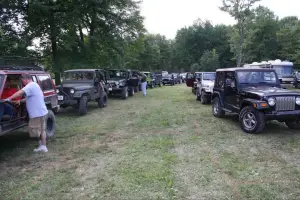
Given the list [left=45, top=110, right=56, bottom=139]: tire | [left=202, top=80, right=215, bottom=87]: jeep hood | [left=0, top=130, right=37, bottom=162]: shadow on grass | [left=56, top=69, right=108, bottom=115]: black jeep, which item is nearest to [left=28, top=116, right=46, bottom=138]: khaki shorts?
[left=0, top=130, right=37, bottom=162]: shadow on grass

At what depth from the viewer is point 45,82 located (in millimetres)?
7203

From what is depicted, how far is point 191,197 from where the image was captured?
11.6 feet

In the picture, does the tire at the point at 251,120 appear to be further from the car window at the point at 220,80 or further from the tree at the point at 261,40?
the tree at the point at 261,40

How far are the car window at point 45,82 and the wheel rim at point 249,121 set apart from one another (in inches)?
222

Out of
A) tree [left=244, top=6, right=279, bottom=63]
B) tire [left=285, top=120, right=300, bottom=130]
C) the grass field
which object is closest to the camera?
the grass field

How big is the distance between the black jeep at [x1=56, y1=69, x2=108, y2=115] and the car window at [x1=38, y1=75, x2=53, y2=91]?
2.36 metres

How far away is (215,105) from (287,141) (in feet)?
11.9

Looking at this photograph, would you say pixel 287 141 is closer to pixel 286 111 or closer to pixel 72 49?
pixel 286 111

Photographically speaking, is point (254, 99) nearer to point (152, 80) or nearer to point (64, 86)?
point (64, 86)

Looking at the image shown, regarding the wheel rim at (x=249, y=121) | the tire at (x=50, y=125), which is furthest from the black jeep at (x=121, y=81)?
the wheel rim at (x=249, y=121)

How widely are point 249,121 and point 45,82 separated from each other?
581 centimetres

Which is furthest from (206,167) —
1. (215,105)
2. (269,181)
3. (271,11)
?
(271,11)

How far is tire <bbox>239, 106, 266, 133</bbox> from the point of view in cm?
656

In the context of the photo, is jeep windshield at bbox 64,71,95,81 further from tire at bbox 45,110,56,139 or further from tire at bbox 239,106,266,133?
tire at bbox 239,106,266,133
